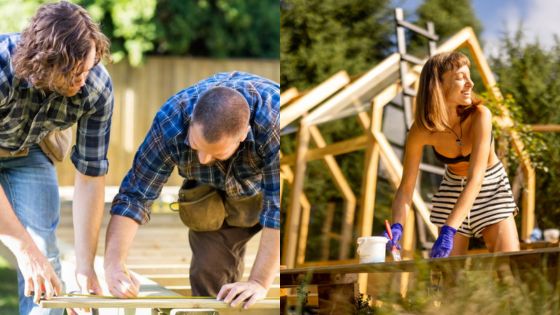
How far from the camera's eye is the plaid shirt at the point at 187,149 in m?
3.08

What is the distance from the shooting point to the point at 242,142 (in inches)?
125

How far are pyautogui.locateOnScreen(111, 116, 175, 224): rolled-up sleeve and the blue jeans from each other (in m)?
0.25

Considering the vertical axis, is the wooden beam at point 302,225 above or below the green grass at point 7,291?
above

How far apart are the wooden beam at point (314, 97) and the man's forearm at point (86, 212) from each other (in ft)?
3.68

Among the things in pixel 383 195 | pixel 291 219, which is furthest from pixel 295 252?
pixel 383 195

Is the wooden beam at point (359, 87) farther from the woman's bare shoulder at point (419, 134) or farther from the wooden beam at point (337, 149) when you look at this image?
the woman's bare shoulder at point (419, 134)

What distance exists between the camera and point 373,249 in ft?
10.8

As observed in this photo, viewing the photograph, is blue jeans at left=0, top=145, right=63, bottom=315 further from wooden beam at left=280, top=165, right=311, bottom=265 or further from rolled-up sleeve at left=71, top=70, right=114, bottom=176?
wooden beam at left=280, top=165, right=311, bottom=265

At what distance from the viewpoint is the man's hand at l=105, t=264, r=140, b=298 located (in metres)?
3.09

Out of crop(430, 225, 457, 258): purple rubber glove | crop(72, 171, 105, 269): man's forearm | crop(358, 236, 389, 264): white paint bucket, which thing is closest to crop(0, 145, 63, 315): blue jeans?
crop(72, 171, 105, 269): man's forearm

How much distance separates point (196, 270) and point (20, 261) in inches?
38.6

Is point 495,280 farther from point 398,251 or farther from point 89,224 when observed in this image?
point 89,224

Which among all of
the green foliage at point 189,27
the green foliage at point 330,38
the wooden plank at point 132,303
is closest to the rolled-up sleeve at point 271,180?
the wooden plank at point 132,303

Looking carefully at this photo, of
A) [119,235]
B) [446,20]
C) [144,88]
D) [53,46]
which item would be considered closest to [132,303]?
[119,235]
